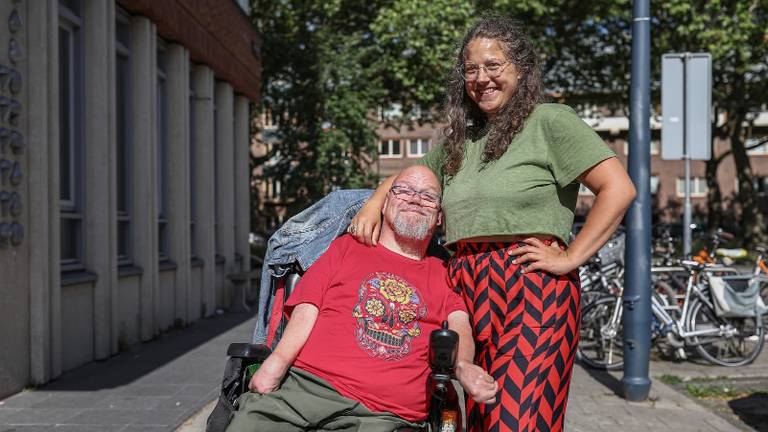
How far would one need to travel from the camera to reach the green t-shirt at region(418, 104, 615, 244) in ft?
9.91

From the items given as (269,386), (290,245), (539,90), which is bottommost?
(269,386)

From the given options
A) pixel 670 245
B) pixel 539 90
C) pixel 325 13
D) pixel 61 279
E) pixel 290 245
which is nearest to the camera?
pixel 539 90

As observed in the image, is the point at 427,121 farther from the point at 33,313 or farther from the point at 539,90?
the point at 539,90

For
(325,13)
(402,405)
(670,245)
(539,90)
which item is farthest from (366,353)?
(325,13)

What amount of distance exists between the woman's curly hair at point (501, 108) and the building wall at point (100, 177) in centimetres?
478

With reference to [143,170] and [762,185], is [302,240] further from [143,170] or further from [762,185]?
[762,185]

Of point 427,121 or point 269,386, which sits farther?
point 427,121

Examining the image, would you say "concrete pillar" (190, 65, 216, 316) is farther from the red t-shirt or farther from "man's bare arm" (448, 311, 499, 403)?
"man's bare arm" (448, 311, 499, 403)

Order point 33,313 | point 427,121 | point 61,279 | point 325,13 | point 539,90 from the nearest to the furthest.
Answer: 1. point 539,90
2. point 33,313
3. point 61,279
4. point 325,13
5. point 427,121

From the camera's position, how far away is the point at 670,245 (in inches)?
428

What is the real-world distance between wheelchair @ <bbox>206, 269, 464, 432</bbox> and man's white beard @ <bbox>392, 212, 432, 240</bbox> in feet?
1.48

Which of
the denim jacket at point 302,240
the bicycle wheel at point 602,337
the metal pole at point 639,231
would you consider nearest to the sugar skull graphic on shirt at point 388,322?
the denim jacket at point 302,240

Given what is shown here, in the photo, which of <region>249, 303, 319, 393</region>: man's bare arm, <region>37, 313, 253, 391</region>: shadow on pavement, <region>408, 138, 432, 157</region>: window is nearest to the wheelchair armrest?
<region>249, 303, 319, 393</region>: man's bare arm

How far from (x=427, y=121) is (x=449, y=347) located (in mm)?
27521
